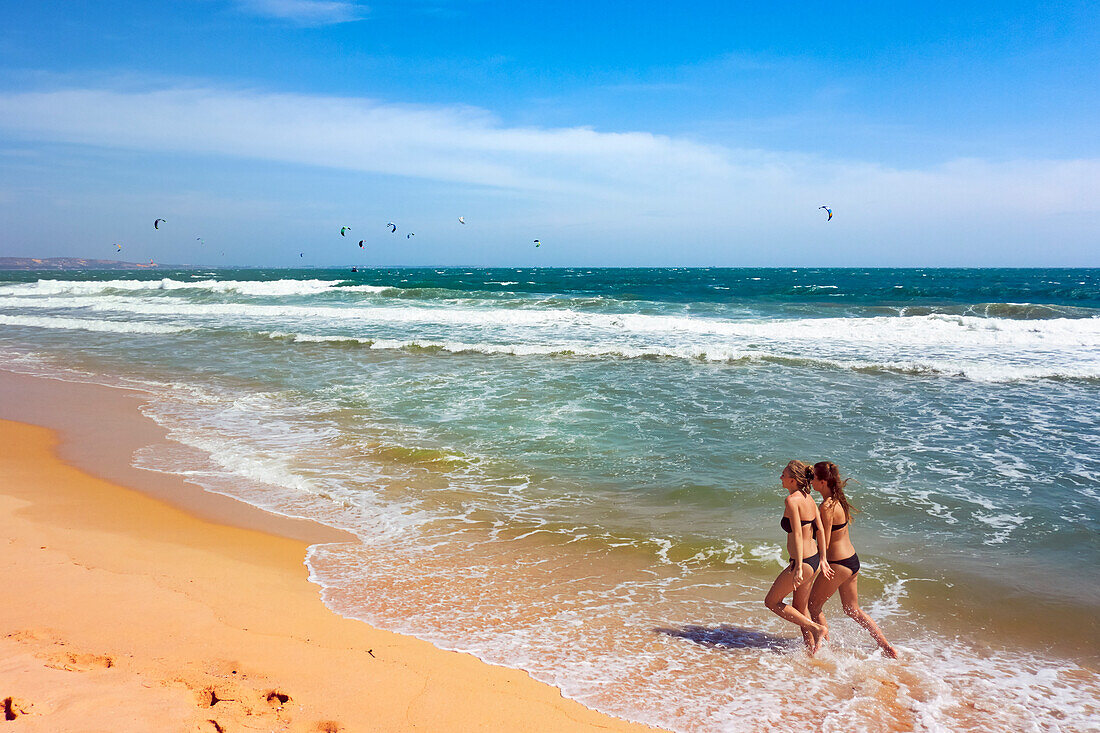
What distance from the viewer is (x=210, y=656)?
11.7 feet

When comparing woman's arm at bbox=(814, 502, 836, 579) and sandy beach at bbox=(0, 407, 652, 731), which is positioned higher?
woman's arm at bbox=(814, 502, 836, 579)

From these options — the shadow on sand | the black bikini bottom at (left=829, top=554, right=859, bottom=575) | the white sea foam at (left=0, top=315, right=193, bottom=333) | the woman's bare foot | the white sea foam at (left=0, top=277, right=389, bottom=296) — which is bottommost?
the shadow on sand

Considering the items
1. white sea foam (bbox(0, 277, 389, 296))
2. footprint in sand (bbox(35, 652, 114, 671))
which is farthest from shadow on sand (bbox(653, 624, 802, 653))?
white sea foam (bbox(0, 277, 389, 296))

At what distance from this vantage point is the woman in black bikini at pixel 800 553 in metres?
3.84

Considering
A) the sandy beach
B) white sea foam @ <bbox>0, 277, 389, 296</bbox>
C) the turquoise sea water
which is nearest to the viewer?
the sandy beach

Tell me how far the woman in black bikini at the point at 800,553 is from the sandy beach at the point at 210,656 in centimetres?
125

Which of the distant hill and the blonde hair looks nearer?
the blonde hair

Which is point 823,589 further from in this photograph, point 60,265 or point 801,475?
point 60,265

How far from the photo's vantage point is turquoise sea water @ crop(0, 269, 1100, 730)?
150 inches

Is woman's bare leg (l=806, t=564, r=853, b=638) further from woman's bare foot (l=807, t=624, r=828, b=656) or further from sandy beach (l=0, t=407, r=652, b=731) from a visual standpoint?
sandy beach (l=0, t=407, r=652, b=731)

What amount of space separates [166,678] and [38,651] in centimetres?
81

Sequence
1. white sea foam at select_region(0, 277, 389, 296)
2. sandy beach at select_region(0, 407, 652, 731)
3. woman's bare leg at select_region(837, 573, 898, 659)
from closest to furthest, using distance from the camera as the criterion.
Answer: sandy beach at select_region(0, 407, 652, 731) < woman's bare leg at select_region(837, 573, 898, 659) < white sea foam at select_region(0, 277, 389, 296)

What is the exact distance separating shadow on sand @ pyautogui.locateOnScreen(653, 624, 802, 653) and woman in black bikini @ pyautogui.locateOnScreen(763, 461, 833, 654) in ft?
0.58

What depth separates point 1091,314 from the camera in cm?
2747
